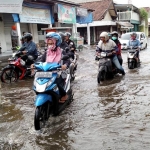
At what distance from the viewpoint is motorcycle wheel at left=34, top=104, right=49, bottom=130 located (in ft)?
12.8

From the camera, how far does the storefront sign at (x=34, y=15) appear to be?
50.4ft

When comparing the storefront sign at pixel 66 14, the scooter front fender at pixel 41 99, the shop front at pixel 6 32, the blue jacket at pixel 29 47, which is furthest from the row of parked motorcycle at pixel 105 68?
the storefront sign at pixel 66 14

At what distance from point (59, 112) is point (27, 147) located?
135 cm

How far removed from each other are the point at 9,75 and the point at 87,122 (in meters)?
4.66

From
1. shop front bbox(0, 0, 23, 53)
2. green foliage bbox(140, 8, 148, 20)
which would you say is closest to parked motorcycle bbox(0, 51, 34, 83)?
shop front bbox(0, 0, 23, 53)

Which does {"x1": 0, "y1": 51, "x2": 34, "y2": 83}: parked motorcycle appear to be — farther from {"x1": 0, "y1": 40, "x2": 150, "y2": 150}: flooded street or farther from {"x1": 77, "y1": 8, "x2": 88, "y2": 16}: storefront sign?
{"x1": 77, "y1": 8, "x2": 88, "y2": 16}: storefront sign

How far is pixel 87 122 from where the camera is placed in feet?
14.3

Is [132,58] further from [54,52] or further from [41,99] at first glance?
[41,99]

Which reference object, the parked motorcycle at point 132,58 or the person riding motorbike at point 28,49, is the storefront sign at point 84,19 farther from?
the person riding motorbike at point 28,49

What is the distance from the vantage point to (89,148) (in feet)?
11.1

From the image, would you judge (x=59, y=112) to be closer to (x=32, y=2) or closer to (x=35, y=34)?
(x=32, y=2)

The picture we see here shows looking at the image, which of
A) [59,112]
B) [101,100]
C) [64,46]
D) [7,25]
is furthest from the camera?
[7,25]

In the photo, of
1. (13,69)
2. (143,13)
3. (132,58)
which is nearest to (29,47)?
(13,69)

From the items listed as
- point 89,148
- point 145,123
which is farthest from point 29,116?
point 145,123
